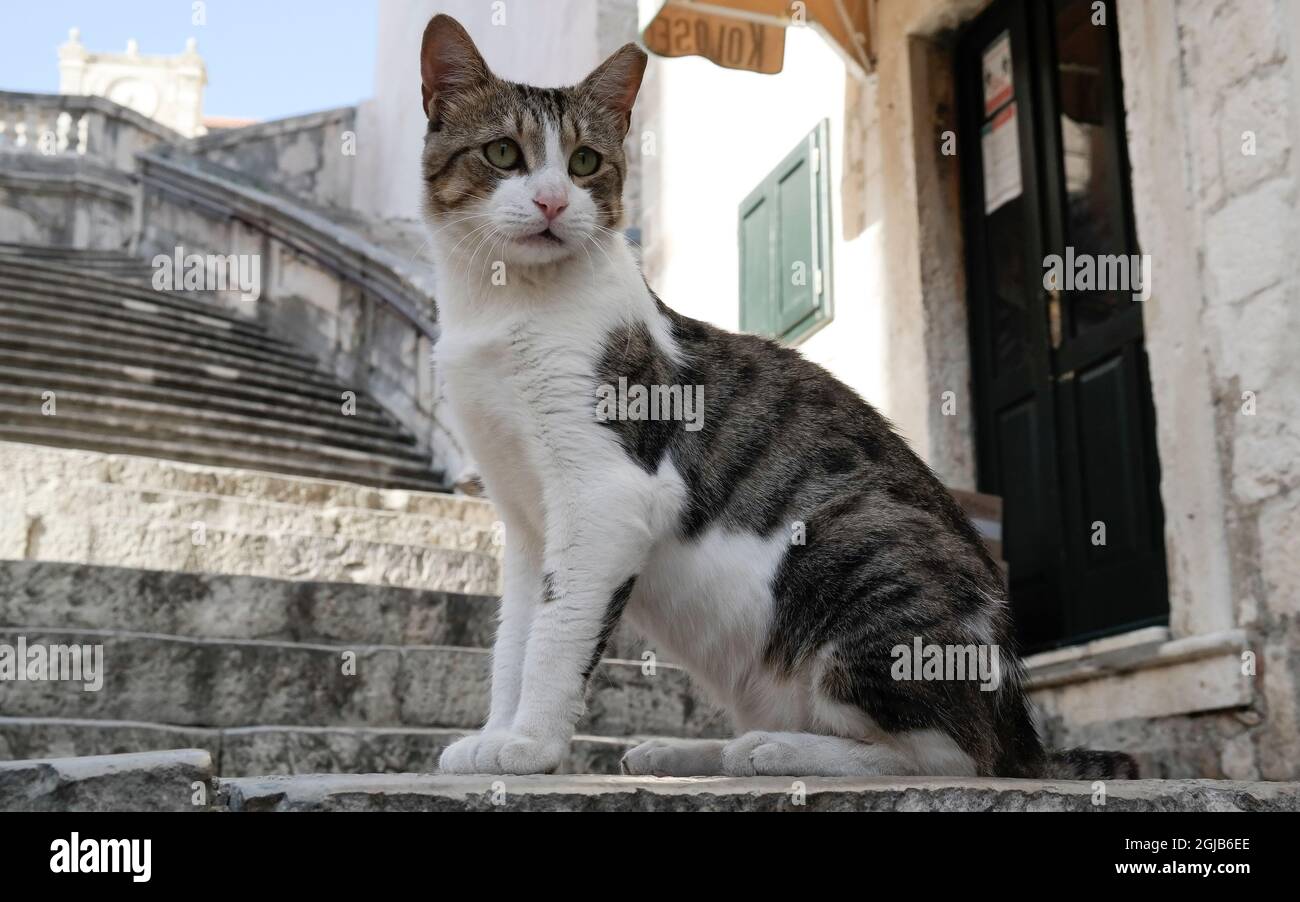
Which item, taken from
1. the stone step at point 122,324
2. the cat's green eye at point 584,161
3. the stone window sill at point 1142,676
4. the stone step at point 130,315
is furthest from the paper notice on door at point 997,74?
the stone step at point 130,315

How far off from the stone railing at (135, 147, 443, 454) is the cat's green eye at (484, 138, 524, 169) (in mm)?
6719

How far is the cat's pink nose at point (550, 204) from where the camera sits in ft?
9.37

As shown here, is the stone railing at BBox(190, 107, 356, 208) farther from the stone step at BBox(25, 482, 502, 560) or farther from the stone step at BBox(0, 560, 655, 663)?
the stone step at BBox(0, 560, 655, 663)

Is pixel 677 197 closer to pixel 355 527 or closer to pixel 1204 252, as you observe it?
pixel 355 527

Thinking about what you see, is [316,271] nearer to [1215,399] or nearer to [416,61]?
[416,61]

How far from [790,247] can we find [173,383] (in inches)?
168

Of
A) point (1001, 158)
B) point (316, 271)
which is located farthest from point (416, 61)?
point (1001, 158)

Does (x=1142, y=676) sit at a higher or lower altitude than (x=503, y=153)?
lower

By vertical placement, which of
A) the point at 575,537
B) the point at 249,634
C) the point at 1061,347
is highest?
the point at 1061,347

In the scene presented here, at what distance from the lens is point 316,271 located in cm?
1194

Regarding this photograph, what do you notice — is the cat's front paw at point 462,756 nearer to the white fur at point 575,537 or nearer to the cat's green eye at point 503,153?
the white fur at point 575,537

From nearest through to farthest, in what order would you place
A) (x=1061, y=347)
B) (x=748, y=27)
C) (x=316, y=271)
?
1. (x=1061, y=347)
2. (x=748, y=27)
3. (x=316, y=271)

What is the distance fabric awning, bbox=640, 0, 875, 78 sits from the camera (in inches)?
260

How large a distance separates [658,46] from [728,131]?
95.5 inches
